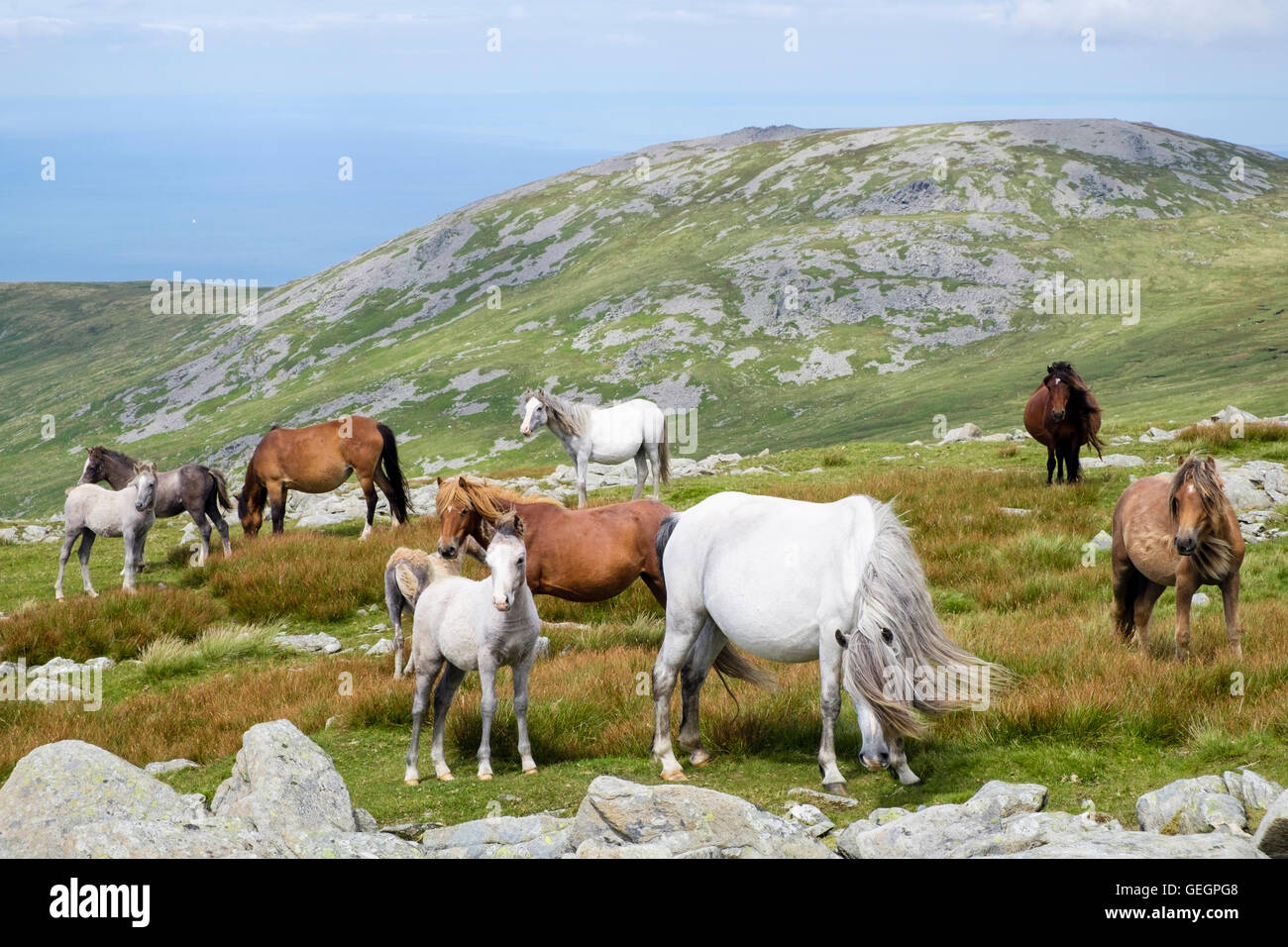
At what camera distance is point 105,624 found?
1573 cm

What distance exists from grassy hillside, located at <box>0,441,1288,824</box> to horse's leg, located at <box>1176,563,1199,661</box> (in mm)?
242

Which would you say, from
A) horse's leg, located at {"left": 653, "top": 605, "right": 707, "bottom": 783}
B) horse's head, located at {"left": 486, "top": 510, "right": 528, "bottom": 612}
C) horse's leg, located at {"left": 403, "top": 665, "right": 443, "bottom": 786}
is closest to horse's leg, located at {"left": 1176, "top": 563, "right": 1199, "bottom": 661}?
horse's leg, located at {"left": 653, "top": 605, "right": 707, "bottom": 783}

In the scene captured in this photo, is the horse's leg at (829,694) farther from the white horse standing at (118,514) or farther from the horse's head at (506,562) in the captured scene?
the white horse standing at (118,514)

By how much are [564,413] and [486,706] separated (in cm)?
1360

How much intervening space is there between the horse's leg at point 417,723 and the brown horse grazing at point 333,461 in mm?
13534

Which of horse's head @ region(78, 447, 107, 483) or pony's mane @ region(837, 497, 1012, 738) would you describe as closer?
pony's mane @ region(837, 497, 1012, 738)

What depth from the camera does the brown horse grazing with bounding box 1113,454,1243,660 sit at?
962cm

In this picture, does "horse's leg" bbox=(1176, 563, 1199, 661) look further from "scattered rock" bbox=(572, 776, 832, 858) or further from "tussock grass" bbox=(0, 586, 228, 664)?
"tussock grass" bbox=(0, 586, 228, 664)

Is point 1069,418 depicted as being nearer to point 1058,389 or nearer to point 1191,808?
point 1058,389

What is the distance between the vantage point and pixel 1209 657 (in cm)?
991
